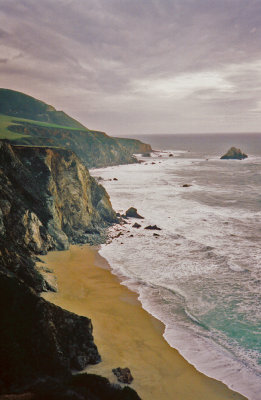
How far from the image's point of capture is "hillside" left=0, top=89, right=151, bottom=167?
94600 millimetres

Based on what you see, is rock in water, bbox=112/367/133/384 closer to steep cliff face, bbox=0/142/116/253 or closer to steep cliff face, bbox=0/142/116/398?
steep cliff face, bbox=0/142/116/398

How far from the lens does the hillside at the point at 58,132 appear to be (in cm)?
9460

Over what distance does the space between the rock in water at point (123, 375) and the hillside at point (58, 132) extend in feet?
182

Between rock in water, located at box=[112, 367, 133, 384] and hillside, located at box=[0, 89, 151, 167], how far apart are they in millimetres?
55606


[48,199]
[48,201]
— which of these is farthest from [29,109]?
[48,201]

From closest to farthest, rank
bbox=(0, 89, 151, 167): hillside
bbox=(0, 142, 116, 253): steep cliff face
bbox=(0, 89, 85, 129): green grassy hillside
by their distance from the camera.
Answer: bbox=(0, 142, 116, 253): steep cliff face → bbox=(0, 89, 151, 167): hillside → bbox=(0, 89, 85, 129): green grassy hillside

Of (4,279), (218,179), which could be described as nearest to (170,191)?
(218,179)

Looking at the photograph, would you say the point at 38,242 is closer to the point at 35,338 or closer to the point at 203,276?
the point at 203,276

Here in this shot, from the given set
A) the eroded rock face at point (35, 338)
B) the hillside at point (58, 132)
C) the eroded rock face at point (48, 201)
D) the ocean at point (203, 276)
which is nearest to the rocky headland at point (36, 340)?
the eroded rock face at point (35, 338)

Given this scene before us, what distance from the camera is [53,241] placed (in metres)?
26.5

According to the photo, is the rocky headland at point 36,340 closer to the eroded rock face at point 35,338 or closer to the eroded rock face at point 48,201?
the eroded rock face at point 35,338

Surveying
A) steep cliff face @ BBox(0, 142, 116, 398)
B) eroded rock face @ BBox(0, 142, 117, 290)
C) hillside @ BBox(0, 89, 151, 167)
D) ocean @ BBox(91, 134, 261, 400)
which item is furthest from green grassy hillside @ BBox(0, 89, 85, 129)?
steep cliff face @ BBox(0, 142, 116, 398)

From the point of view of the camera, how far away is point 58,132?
4262 inches

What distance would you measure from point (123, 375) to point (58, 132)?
105 m
